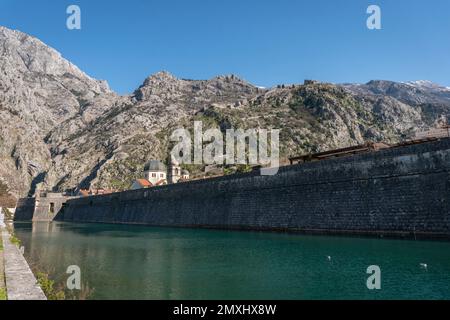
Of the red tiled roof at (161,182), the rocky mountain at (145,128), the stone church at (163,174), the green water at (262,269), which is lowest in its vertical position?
the green water at (262,269)

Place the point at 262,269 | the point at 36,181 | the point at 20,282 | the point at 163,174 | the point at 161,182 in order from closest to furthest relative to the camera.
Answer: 1. the point at 20,282
2. the point at 262,269
3. the point at 161,182
4. the point at 163,174
5. the point at 36,181

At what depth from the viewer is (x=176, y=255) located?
847 inches

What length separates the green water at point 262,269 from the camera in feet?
39.8

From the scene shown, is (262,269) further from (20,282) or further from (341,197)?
(341,197)

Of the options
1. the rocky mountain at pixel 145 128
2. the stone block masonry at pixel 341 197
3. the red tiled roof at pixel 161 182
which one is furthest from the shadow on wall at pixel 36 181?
the stone block masonry at pixel 341 197

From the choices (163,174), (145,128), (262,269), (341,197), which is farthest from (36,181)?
(262,269)

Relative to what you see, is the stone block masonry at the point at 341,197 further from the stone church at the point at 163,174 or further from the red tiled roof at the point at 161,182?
the stone church at the point at 163,174

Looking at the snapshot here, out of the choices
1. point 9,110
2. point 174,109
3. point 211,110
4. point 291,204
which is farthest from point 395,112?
point 9,110

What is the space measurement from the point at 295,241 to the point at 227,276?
1251cm

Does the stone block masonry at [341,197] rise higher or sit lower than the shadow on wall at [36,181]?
lower

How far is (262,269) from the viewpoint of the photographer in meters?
16.3

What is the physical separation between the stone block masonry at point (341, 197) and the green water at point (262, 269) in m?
2.18

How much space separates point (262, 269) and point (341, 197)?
15070mm

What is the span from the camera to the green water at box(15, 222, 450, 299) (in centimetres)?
1212
